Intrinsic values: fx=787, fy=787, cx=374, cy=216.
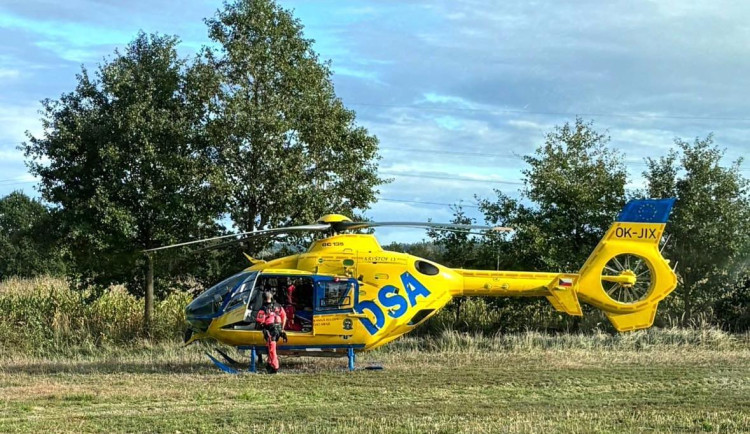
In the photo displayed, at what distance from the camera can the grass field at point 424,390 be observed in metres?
11.1

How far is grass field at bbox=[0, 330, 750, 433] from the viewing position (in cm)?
1110

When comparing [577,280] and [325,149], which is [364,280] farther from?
[325,149]

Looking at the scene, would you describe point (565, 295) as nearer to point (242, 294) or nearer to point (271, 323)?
point (271, 323)

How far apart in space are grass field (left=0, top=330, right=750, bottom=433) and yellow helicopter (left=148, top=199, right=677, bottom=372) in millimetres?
882

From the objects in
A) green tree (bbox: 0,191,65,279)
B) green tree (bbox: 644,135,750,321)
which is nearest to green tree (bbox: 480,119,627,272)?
green tree (bbox: 644,135,750,321)

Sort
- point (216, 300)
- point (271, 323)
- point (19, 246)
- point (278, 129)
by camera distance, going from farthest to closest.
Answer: point (19, 246), point (278, 129), point (216, 300), point (271, 323)

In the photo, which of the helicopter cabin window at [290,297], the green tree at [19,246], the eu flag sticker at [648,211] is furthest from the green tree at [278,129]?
the green tree at [19,246]

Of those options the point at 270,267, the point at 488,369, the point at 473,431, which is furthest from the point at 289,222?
the point at 473,431

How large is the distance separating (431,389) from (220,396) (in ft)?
12.1

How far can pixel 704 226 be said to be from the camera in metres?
22.1

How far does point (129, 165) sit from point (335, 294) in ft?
26.7

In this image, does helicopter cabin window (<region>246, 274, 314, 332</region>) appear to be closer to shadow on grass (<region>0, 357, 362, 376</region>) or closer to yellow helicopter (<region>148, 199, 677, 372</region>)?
yellow helicopter (<region>148, 199, 677, 372</region>)

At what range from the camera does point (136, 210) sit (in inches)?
857

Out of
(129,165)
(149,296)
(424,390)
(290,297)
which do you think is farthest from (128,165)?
(424,390)
